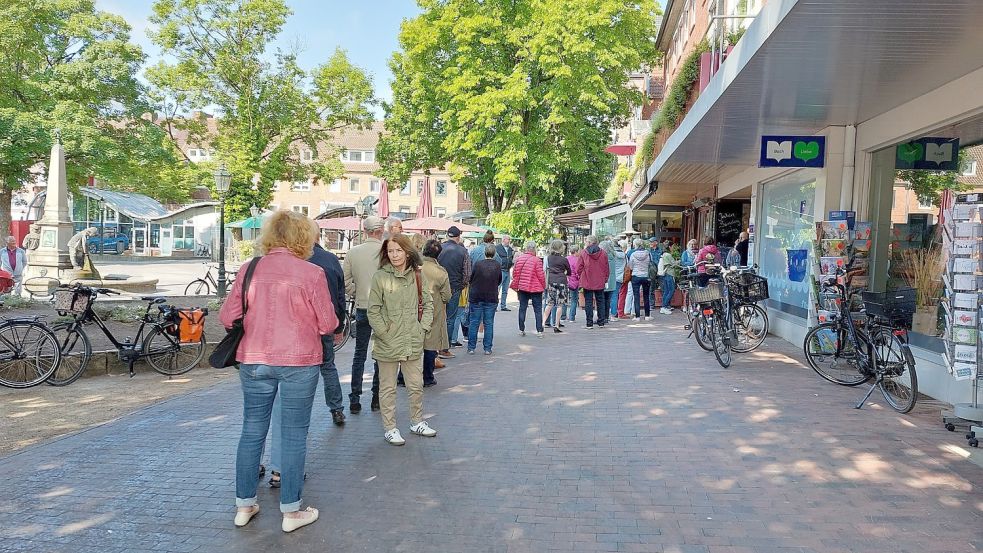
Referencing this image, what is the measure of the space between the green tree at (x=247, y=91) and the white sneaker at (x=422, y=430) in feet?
99.0

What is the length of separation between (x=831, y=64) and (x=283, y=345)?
18.4ft

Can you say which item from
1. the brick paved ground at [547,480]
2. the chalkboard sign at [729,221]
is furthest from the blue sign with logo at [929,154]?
the chalkboard sign at [729,221]

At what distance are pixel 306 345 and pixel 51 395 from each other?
5237 millimetres

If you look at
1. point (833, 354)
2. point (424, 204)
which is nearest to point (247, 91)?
point (424, 204)

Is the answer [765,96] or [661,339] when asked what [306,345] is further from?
[661,339]

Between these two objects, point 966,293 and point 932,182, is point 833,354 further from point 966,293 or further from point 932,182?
point 932,182

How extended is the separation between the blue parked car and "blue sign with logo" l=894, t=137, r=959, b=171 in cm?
4644

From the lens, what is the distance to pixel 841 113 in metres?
9.09

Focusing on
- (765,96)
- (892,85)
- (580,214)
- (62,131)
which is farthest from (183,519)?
(62,131)

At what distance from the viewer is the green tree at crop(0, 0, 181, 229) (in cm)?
2761

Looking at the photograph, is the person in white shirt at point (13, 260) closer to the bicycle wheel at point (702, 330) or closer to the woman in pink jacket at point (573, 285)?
the woman in pink jacket at point (573, 285)

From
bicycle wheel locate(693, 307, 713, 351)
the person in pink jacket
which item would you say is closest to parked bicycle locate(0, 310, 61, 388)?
the person in pink jacket

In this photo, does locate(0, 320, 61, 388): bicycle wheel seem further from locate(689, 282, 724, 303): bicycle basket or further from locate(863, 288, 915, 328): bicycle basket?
locate(863, 288, 915, 328): bicycle basket

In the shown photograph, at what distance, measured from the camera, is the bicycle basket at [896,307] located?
22.0 ft
